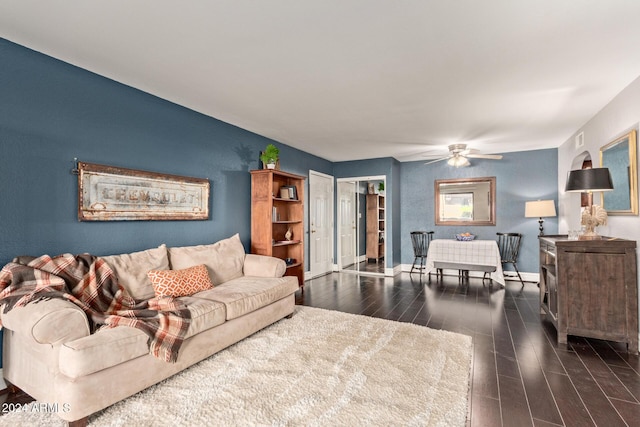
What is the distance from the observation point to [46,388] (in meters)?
1.88

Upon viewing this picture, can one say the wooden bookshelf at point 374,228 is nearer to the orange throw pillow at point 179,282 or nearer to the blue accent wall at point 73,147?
the blue accent wall at point 73,147

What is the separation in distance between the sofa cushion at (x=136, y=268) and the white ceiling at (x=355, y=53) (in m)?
1.64

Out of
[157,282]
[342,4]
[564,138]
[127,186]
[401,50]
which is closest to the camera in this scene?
[342,4]

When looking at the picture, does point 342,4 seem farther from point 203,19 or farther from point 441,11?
point 203,19

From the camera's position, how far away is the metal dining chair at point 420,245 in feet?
20.6

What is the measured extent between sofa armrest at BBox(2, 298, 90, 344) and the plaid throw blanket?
83 mm

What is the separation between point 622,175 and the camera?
302 centimetres

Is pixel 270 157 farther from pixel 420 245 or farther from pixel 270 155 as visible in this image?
pixel 420 245

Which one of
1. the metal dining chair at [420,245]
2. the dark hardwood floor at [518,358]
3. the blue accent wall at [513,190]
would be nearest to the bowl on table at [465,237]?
the blue accent wall at [513,190]

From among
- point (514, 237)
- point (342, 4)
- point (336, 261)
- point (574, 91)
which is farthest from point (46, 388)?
point (514, 237)

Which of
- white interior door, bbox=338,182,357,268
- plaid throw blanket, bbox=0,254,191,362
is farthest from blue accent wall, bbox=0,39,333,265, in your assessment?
white interior door, bbox=338,182,357,268

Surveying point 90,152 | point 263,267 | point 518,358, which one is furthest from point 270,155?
point 518,358

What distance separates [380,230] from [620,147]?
17.2 feet

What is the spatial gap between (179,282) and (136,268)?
388mm
